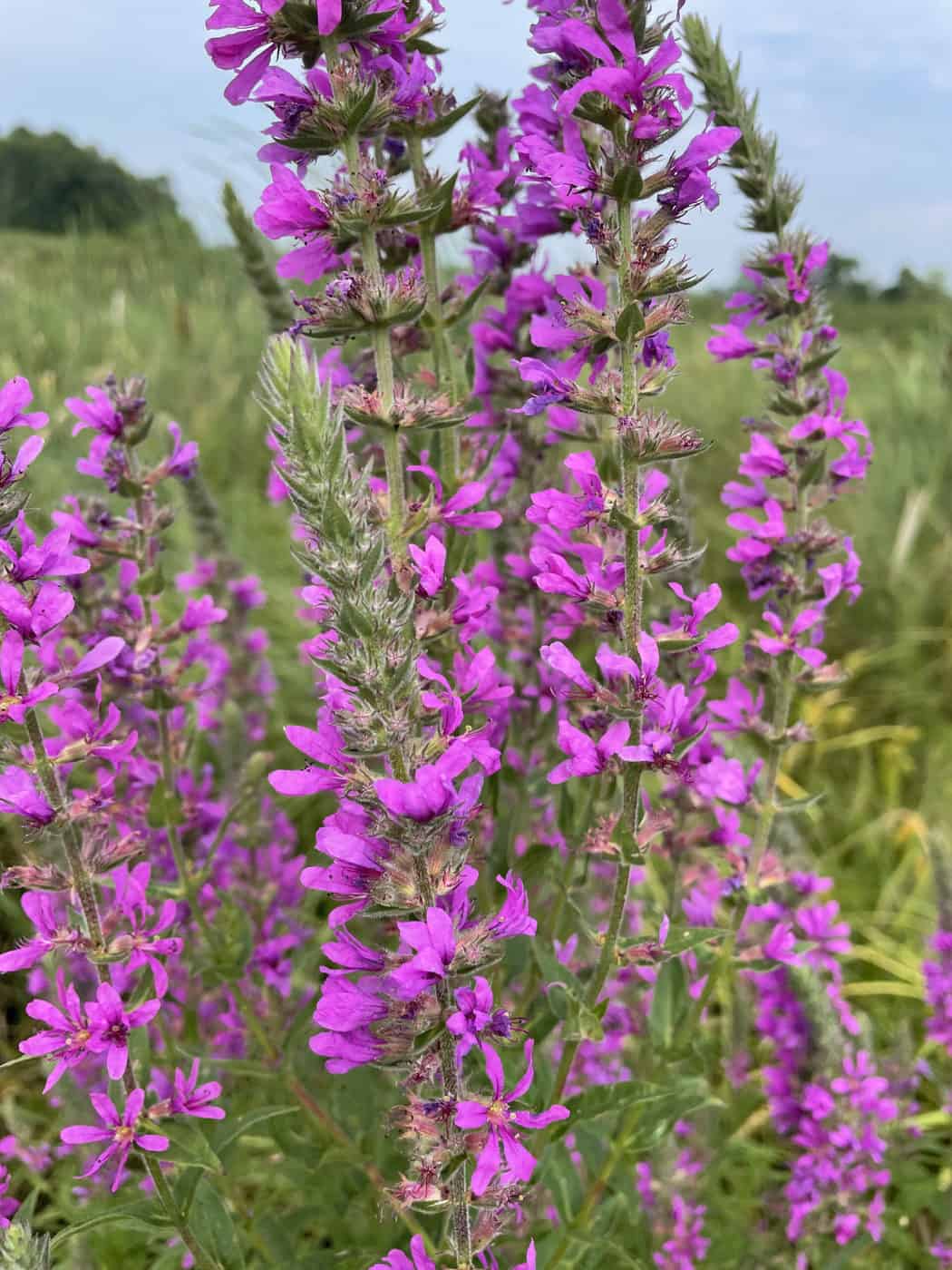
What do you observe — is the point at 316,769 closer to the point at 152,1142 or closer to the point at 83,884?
the point at 83,884

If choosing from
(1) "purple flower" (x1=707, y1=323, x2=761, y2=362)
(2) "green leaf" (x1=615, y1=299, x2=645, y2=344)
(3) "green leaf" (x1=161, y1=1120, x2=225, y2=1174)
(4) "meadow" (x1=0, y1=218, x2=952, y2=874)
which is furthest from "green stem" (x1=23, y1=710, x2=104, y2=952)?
(4) "meadow" (x1=0, y1=218, x2=952, y2=874)

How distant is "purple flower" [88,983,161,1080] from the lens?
2.01 metres

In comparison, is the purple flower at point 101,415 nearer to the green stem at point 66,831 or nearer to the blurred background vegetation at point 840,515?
the green stem at point 66,831

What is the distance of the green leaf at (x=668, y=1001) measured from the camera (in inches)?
111

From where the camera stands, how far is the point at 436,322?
7.79 feet

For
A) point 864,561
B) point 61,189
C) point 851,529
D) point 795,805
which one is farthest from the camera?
point 61,189

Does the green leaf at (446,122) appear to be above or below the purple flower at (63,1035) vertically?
above

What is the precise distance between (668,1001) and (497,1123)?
4.47 feet

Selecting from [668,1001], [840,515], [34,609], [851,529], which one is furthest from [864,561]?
[34,609]

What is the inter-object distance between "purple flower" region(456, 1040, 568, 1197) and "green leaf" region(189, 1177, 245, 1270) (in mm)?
994

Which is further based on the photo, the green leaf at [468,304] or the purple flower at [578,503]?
the green leaf at [468,304]

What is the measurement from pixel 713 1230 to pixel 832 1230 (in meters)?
0.43

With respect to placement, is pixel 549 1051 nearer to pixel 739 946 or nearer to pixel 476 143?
pixel 739 946

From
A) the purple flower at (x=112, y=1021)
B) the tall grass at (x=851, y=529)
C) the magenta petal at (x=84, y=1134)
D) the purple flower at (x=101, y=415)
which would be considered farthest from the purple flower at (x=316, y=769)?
the tall grass at (x=851, y=529)
